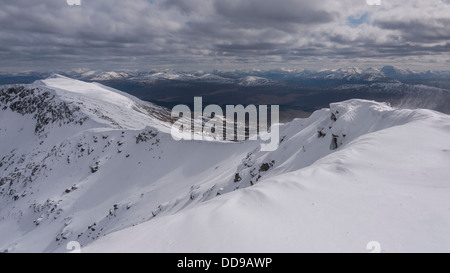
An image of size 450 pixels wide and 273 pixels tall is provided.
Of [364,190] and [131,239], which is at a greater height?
[364,190]

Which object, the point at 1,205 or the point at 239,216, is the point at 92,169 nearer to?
the point at 1,205

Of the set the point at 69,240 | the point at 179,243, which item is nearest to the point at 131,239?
the point at 179,243

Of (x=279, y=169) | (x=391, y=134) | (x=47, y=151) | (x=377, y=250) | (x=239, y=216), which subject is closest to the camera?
(x=377, y=250)

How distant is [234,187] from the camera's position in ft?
82.0

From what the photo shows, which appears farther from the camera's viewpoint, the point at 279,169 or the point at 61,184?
the point at 61,184

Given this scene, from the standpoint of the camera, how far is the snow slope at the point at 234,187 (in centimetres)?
702

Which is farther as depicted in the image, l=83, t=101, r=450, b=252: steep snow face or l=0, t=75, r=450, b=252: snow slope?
l=0, t=75, r=450, b=252: snow slope

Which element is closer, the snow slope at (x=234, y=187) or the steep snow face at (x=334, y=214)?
the steep snow face at (x=334, y=214)

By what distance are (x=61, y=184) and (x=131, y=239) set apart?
4674 centimetres

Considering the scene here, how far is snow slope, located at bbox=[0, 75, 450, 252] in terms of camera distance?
23.0 ft

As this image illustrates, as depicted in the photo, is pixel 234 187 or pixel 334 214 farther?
pixel 234 187

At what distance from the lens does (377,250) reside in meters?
5.96

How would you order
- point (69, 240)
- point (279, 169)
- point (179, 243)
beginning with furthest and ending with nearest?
1. point (69, 240)
2. point (279, 169)
3. point (179, 243)

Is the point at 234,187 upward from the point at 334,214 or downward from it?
downward
